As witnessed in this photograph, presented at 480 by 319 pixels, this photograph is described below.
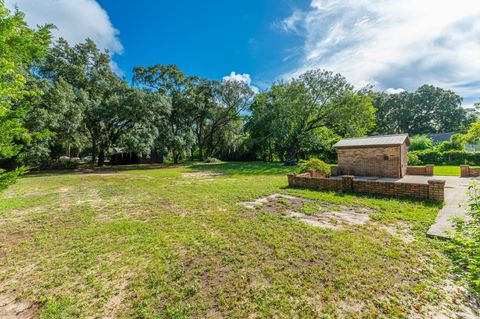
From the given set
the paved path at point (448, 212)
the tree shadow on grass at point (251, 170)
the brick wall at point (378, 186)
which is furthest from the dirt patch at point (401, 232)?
the tree shadow on grass at point (251, 170)

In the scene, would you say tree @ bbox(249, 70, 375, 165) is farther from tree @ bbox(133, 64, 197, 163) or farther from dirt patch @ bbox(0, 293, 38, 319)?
dirt patch @ bbox(0, 293, 38, 319)

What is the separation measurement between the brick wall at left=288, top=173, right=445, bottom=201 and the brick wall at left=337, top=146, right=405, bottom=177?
3.89 m

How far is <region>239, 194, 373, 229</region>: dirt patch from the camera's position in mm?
4227

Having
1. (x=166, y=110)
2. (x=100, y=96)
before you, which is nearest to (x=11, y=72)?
(x=166, y=110)

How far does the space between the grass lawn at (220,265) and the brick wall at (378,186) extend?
24.9 inches

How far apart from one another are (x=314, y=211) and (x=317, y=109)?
16.4 meters

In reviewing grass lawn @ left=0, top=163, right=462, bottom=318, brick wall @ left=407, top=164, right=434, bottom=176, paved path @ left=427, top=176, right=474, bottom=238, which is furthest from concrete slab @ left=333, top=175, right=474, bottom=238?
brick wall @ left=407, top=164, right=434, bottom=176

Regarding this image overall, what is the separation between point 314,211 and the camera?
Result: 494cm

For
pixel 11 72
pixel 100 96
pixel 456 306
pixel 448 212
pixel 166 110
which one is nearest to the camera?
pixel 456 306

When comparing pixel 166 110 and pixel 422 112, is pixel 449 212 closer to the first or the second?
pixel 166 110

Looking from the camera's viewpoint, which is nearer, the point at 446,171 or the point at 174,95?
the point at 446,171

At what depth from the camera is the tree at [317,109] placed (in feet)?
57.1

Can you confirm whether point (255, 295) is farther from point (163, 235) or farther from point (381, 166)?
point (381, 166)

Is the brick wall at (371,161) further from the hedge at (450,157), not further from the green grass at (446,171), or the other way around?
the hedge at (450,157)
